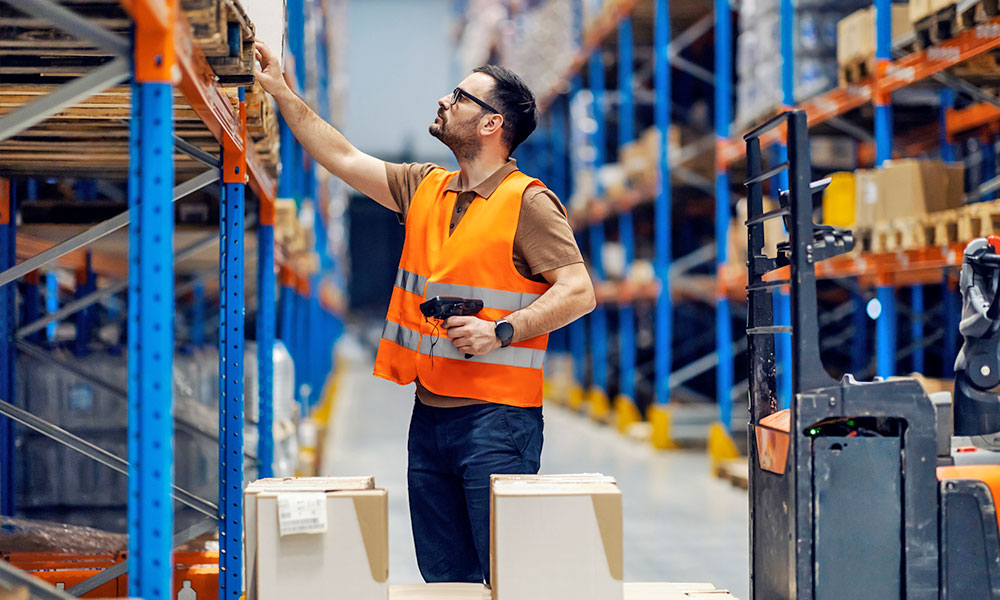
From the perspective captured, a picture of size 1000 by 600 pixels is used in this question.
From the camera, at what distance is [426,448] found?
10.4 ft

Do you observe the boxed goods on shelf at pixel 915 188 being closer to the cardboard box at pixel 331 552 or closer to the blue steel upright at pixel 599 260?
the cardboard box at pixel 331 552

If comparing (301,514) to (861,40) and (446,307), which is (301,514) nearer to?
(446,307)

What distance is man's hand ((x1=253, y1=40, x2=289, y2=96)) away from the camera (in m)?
3.29

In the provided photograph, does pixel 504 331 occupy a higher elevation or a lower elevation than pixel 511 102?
lower

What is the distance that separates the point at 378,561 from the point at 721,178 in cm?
761

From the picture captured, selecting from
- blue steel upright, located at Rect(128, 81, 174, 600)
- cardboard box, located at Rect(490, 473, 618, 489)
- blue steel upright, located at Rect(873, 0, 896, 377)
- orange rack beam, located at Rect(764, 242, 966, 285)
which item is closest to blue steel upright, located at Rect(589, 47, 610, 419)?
orange rack beam, located at Rect(764, 242, 966, 285)

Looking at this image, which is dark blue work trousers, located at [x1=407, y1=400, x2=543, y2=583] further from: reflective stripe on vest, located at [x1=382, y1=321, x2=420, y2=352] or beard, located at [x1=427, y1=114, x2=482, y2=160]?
beard, located at [x1=427, y1=114, x2=482, y2=160]

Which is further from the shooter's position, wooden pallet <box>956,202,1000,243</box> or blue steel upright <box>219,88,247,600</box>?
wooden pallet <box>956,202,1000,243</box>

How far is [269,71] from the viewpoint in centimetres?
333

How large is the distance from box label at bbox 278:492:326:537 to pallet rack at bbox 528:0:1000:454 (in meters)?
4.16

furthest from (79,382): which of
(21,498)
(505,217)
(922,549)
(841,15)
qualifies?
(841,15)

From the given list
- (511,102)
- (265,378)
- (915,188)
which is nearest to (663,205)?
(915,188)

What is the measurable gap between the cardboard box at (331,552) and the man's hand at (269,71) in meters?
1.40

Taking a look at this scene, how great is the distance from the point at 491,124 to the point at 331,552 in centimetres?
143
